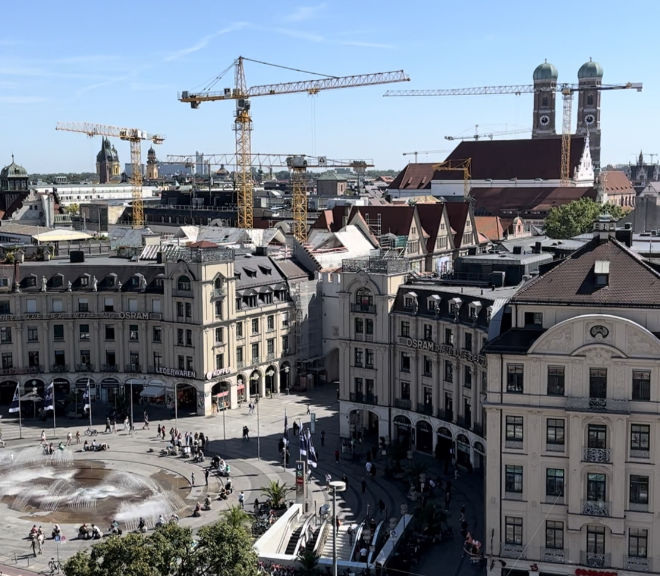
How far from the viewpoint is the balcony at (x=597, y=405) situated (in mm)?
61406

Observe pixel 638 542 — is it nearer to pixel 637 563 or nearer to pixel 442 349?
pixel 637 563

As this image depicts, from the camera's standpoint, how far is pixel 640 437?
61812mm

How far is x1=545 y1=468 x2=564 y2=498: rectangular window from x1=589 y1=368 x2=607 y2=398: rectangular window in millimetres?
5375

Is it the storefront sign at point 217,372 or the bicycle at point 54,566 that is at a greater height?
the storefront sign at point 217,372

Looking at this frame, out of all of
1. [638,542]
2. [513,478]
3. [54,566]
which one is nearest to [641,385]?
[638,542]

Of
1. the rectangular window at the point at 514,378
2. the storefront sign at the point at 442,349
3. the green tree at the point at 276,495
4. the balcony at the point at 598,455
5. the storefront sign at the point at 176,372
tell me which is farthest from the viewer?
the storefront sign at the point at 176,372

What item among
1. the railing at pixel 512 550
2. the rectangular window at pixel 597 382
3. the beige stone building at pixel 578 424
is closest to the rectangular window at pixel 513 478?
the beige stone building at pixel 578 424

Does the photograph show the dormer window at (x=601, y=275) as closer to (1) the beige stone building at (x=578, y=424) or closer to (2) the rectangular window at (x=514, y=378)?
(1) the beige stone building at (x=578, y=424)

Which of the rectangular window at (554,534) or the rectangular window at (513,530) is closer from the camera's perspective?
the rectangular window at (554,534)

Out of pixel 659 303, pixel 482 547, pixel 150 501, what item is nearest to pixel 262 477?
pixel 150 501

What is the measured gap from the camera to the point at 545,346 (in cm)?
6319

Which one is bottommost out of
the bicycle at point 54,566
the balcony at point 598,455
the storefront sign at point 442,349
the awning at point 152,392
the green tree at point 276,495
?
the bicycle at point 54,566

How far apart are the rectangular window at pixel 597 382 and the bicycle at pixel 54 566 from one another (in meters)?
36.9

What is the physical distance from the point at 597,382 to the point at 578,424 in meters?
2.91
